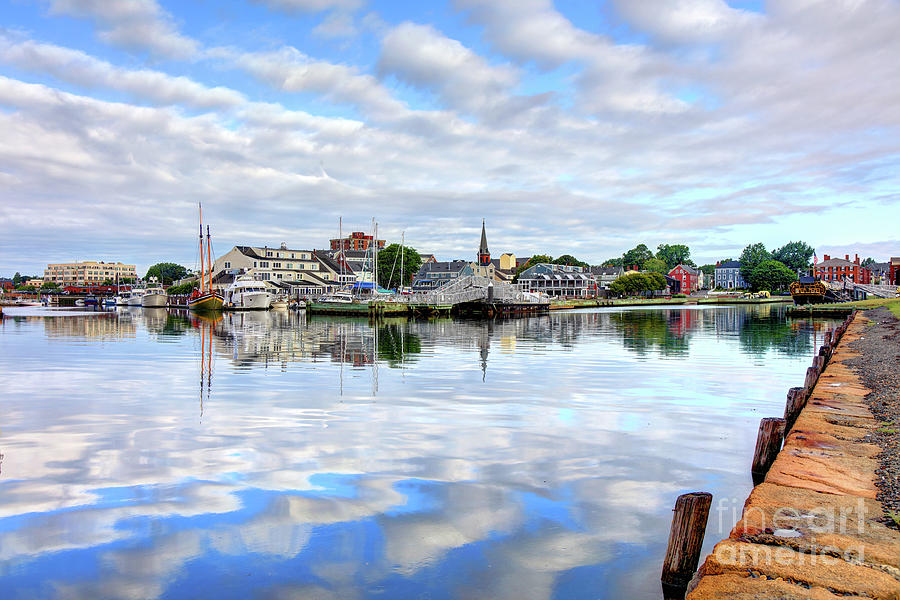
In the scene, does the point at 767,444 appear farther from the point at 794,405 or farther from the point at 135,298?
the point at 135,298

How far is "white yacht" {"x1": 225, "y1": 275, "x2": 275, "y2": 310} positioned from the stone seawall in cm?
9992

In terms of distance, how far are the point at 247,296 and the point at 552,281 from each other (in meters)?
83.4

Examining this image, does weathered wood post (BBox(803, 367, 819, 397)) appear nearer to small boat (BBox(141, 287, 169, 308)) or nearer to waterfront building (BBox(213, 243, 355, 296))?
waterfront building (BBox(213, 243, 355, 296))

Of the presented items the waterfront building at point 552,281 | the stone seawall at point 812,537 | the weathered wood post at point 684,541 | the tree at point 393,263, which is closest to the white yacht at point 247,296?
the tree at point 393,263

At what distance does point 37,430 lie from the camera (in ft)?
51.3

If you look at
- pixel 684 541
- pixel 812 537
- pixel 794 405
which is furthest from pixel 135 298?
pixel 812 537

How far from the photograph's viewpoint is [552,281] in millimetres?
161500

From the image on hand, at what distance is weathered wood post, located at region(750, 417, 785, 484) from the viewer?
1082 cm

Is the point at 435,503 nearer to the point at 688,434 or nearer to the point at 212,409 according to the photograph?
the point at 688,434

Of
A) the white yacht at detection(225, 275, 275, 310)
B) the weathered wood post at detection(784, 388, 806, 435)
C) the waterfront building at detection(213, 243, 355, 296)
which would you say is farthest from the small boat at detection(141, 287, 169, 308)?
the weathered wood post at detection(784, 388, 806, 435)

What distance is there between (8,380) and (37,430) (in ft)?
36.9

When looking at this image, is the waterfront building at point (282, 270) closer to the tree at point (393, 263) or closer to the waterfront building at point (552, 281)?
the tree at point (393, 263)

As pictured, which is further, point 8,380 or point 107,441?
point 8,380

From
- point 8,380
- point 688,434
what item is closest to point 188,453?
point 688,434
